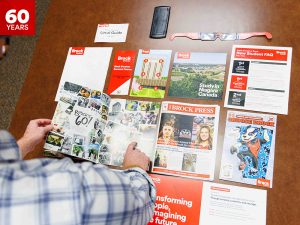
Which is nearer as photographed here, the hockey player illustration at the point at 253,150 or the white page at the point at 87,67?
the hockey player illustration at the point at 253,150

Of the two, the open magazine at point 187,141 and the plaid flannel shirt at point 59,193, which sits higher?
the open magazine at point 187,141

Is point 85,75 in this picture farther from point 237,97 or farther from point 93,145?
point 237,97

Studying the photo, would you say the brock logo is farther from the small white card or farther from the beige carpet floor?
the beige carpet floor

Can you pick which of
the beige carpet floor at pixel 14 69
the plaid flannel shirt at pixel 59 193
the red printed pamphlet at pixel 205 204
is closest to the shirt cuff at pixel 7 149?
the plaid flannel shirt at pixel 59 193

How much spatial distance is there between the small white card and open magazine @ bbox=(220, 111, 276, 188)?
52 centimetres

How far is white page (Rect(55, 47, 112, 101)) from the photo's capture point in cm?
117

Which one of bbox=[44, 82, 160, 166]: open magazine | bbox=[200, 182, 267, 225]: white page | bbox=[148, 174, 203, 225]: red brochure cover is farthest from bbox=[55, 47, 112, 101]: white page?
bbox=[200, 182, 267, 225]: white page

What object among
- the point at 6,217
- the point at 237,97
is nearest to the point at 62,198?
the point at 6,217

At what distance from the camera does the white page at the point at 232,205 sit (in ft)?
2.82

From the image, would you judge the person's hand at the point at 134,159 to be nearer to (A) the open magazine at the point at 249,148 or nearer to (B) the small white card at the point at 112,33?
(A) the open magazine at the point at 249,148

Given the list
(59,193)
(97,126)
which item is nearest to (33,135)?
(97,126)

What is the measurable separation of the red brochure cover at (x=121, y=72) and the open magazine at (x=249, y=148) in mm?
381

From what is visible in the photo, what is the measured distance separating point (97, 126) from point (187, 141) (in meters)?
0.30

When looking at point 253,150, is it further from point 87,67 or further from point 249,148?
point 87,67
